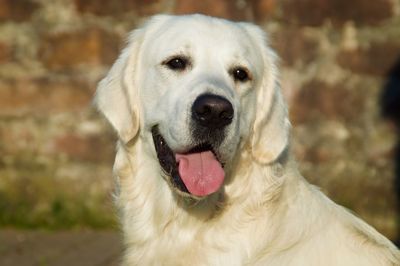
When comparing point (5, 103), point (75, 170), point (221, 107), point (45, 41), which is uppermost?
point (221, 107)

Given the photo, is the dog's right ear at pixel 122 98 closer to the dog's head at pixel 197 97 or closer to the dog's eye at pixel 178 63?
the dog's head at pixel 197 97

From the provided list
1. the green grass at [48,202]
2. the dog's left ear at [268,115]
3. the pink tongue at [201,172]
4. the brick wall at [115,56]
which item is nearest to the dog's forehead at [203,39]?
the dog's left ear at [268,115]

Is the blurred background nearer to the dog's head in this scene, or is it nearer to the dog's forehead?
the dog's head

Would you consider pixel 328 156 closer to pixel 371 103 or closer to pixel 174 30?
pixel 371 103

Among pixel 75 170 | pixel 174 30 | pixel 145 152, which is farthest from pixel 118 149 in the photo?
pixel 75 170

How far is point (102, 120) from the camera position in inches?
246

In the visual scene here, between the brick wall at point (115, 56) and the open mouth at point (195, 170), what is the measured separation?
2496 millimetres

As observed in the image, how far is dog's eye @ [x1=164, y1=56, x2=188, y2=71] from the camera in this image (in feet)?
13.0

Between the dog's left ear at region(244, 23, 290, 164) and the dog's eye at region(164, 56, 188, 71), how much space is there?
398mm

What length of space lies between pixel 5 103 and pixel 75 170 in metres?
0.74

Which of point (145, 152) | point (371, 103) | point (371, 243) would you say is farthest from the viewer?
point (371, 103)

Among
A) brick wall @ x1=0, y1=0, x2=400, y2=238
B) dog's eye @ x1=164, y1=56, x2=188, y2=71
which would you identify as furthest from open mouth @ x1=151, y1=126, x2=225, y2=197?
brick wall @ x1=0, y1=0, x2=400, y2=238

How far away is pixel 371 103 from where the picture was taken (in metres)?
6.12

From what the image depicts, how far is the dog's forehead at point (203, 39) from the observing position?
3971mm
